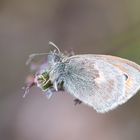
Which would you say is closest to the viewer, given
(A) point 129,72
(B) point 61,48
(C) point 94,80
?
(A) point 129,72

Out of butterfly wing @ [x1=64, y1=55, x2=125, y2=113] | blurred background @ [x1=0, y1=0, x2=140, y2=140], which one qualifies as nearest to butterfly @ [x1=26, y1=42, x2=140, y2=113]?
butterfly wing @ [x1=64, y1=55, x2=125, y2=113]

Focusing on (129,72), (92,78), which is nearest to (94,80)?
(92,78)

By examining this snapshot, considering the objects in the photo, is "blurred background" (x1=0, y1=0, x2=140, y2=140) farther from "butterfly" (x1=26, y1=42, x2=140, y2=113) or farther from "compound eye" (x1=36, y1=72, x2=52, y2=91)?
"compound eye" (x1=36, y1=72, x2=52, y2=91)

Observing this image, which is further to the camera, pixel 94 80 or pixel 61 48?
pixel 61 48

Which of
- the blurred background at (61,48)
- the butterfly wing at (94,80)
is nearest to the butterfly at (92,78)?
the butterfly wing at (94,80)

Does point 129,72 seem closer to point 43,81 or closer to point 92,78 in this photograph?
point 92,78

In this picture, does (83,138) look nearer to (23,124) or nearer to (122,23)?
(23,124)

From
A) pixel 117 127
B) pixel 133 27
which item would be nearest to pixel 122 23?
pixel 133 27

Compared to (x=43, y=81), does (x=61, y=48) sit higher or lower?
higher
